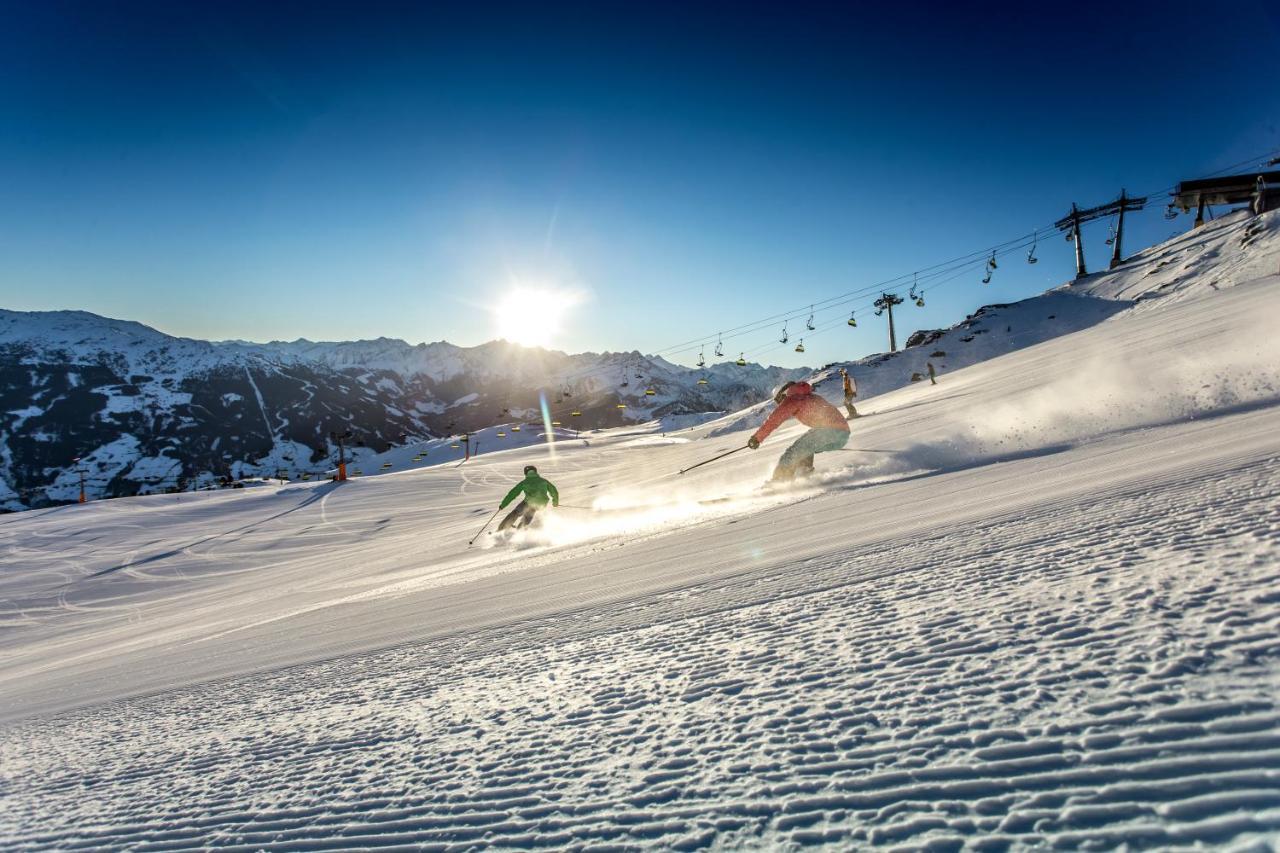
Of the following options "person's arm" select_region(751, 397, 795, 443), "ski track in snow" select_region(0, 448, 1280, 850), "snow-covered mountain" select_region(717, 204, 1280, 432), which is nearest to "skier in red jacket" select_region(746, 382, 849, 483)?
"person's arm" select_region(751, 397, 795, 443)

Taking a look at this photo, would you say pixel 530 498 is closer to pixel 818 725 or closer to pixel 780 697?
pixel 780 697

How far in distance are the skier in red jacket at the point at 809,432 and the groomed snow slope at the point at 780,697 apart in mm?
4297

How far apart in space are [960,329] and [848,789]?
192ft

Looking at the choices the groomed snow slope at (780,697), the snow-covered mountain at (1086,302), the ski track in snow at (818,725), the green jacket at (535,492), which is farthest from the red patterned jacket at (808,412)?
the snow-covered mountain at (1086,302)

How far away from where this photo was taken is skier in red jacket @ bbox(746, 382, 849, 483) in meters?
10.7

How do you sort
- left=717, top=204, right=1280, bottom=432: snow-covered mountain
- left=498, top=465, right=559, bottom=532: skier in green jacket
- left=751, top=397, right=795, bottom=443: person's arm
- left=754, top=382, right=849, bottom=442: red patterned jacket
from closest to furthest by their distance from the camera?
1. left=754, top=382, right=849, bottom=442: red patterned jacket
2. left=751, top=397, right=795, bottom=443: person's arm
3. left=498, top=465, right=559, bottom=532: skier in green jacket
4. left=717, top=204, right=1280, bottom=432: snow-covered mountain

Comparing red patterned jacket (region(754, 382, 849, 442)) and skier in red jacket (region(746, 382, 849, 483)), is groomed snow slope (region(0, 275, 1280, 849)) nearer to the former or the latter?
skier in red jacket (region(746, 382, 849, 483))

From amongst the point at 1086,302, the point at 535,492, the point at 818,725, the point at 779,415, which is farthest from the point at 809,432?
the point at 1086,302

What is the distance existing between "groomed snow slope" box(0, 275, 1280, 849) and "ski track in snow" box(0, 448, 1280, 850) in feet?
0.04

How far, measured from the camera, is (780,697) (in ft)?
6.77

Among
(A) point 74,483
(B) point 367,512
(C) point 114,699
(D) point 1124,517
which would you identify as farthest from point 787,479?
(A) point 74,483

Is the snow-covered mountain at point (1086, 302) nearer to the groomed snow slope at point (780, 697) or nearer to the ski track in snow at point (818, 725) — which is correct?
the groomed snow slope at point (780, 697)

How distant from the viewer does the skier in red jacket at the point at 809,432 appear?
35.1ft

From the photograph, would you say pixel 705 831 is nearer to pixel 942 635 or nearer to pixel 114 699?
pixel 942 635
